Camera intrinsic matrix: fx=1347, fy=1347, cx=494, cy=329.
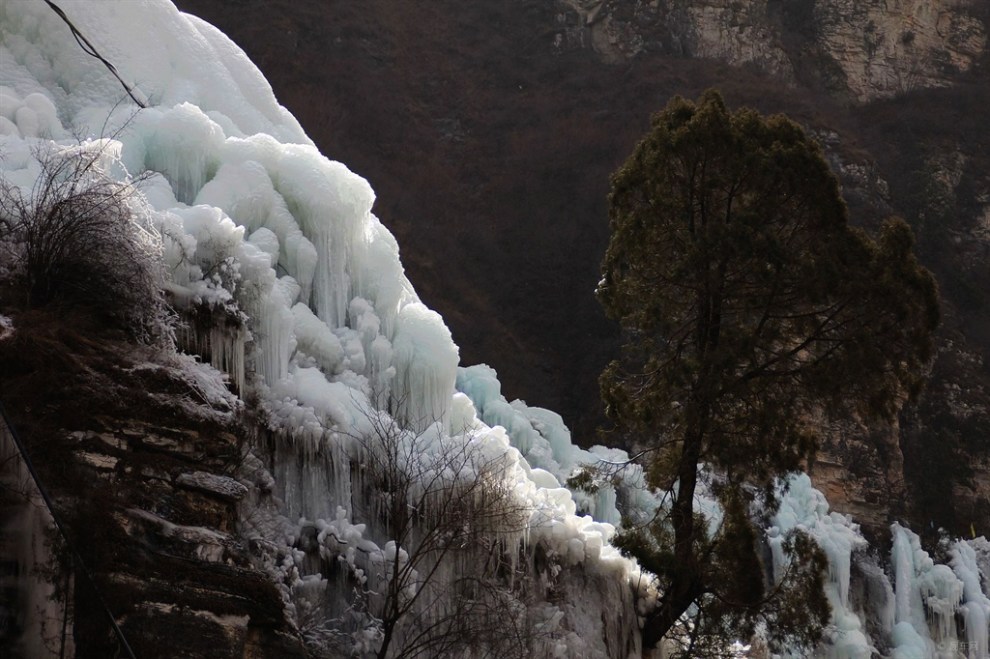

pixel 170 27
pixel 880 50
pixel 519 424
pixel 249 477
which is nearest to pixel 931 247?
pixel 880 50

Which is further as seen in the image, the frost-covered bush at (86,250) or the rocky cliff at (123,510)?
the frost-covered bush at (86,250)

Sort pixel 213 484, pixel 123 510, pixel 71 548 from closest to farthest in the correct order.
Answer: pixel 71 548
pixel 123 510
pixel 213 484

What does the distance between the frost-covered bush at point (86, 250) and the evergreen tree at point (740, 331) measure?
246 inches

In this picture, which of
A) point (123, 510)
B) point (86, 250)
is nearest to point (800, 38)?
point (86, 250)

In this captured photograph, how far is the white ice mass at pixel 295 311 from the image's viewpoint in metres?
10.9

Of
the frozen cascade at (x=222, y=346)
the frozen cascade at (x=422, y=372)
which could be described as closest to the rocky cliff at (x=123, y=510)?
the frozen cascade at (x=222, y=346)

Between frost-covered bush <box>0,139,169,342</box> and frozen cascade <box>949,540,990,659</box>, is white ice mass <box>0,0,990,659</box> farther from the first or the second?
frozen cascade <box>949,540,990,659</box>

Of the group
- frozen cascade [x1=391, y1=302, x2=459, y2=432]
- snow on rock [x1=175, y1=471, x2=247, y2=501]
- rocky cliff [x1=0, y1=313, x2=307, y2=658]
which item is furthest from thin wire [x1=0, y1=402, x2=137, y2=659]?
frozen cascade [x1=391, y1=302, x2=459, y2=432]

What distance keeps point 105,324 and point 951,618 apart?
1989 centimetres

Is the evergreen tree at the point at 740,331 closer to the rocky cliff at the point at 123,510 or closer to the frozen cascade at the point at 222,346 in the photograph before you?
the frozen cascade at the point at 222,346

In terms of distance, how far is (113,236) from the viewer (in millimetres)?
9531

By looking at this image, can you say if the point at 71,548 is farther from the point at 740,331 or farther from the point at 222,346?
the point at 740,331

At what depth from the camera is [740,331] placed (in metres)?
14.3

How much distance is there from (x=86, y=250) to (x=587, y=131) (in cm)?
3474
